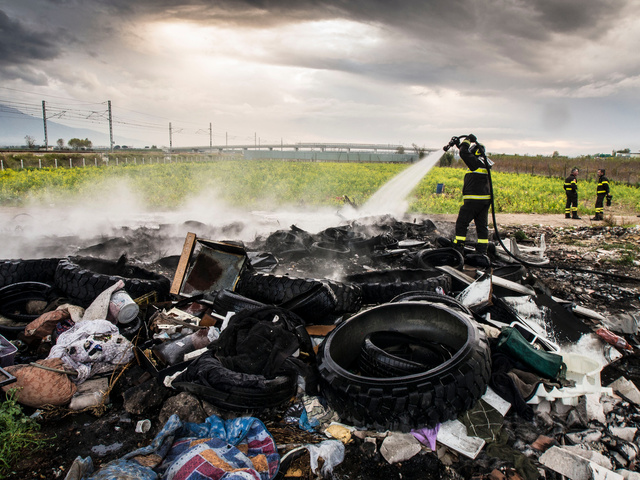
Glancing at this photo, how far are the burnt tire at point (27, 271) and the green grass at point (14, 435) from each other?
2725 millimetres

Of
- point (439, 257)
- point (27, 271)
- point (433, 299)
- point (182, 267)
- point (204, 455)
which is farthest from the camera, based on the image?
point (439, 257)

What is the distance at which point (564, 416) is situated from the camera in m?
2.83

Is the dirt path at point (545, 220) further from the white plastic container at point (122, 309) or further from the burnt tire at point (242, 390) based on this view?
the burnt tire at point (242, 390)

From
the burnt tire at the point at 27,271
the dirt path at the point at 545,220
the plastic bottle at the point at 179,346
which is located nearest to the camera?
the plastic bottle at the point at 179,346

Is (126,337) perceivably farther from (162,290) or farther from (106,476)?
(106,476)

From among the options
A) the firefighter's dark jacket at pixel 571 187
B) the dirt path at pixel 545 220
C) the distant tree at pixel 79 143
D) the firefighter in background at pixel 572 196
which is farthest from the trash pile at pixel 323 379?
the distant tree at pixel 79 143

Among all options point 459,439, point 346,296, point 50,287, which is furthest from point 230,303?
point 459,439

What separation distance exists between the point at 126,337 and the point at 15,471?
1.49 metres

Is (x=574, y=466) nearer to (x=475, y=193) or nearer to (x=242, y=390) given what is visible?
(x=242, y=390)

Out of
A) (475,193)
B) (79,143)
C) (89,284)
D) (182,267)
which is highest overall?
(79,143)

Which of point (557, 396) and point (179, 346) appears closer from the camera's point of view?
point (557, 396)

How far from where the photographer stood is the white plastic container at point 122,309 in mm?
3859

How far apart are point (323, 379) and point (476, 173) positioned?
5.65 m

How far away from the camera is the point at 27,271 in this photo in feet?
16.3
